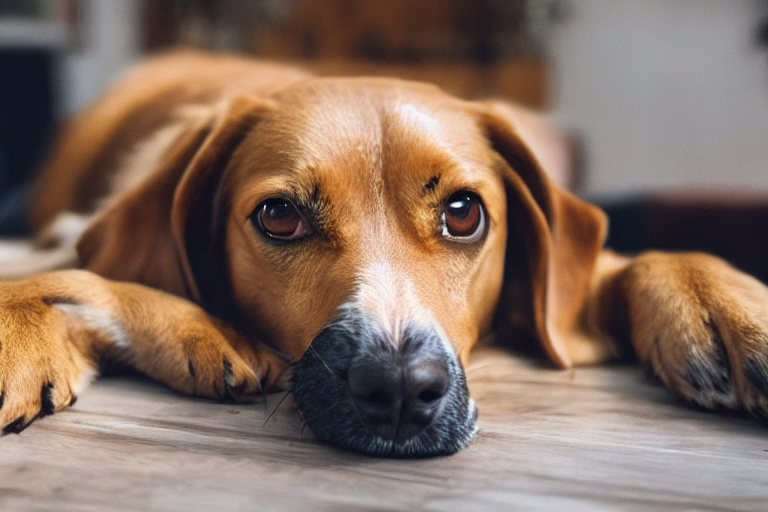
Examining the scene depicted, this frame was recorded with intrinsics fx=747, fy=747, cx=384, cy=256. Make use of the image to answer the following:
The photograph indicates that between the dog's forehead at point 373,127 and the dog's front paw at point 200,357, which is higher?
the dog's forehead at point 373,127

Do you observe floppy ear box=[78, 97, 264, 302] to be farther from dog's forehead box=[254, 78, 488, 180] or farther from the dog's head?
dog's forehead box=[254, 78, 488, 180]

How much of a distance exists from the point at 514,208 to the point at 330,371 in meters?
0.93

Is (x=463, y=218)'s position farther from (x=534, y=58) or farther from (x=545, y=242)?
(x=534, y=58)

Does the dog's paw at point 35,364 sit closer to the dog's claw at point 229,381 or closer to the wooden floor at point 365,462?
the wooden floor at point 365,462

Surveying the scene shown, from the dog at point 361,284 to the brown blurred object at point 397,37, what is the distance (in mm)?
4968

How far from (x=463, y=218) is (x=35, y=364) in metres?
1.06

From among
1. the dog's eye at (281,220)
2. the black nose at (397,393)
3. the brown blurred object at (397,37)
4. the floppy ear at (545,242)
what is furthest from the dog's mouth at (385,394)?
the brown blurred object at (397,37)

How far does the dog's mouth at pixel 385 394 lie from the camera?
1394 mm

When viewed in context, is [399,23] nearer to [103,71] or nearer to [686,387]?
[103,71]

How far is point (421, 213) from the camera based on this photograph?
1843 millimetres

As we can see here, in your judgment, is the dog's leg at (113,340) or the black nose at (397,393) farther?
the dog's leg at (113,340)

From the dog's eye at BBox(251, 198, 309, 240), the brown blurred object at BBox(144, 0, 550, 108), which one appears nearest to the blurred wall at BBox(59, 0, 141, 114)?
the brown blurred object at BBox(144, 0, 550, 108)

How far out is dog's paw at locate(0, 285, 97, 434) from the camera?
4.94 feet

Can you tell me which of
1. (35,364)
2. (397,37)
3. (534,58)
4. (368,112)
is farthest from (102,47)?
(35,364)
